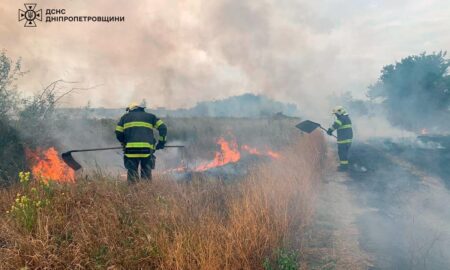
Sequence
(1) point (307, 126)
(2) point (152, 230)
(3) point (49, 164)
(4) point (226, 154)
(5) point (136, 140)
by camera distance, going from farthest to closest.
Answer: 1. (4) point (226, 154)
2. (1) point (307, 126)
3. (3) point (49, 164)
4. (5) point (136, 140)
5. (2) point (152, 230)

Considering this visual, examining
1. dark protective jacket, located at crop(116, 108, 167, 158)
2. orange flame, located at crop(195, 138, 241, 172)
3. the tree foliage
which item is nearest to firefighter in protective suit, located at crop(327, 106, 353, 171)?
orange flame, located at crop(195, 138, 241, 172)

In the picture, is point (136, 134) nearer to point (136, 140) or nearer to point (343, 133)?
point (136, 140)

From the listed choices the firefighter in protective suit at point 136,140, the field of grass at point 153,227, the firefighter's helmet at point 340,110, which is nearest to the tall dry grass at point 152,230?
the field of grass at point 153,227

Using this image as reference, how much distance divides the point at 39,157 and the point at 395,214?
918cm

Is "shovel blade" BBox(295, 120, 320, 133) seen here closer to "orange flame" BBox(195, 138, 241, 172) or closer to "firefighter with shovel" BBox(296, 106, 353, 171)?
"firefighter with shovel" BBox(296, 106, 353, 171)

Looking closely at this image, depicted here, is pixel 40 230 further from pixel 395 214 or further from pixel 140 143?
pixel 395 214

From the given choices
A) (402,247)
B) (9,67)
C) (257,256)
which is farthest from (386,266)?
(9,67)

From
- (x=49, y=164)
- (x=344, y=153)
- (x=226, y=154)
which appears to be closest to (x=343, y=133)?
(x=344, y=153)

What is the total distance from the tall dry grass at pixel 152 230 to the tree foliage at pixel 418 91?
24160 millimetres

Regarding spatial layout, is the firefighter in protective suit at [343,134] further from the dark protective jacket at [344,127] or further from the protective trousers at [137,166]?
the protective trousers at [137,166]

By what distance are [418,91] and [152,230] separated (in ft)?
89.0

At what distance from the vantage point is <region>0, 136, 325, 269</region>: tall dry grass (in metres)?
3.52

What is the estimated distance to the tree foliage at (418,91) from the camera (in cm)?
2462

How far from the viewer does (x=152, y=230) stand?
12.7 feet
